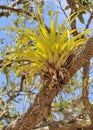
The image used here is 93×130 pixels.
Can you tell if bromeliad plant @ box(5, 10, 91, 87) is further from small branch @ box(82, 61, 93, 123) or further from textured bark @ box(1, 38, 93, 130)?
small branch @ box(82, 61, 93, 123)

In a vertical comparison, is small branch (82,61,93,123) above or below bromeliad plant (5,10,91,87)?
below

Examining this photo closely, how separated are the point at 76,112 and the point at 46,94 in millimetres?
1464

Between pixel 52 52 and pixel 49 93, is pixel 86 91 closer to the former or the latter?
pixel 49 93

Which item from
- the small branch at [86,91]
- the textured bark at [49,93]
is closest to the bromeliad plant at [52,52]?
the textured bark at [49,93]

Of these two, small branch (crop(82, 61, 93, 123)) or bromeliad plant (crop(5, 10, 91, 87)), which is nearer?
bromeliad plant (crop(5, 10, 91, 87))

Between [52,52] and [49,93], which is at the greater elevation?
[52,52]

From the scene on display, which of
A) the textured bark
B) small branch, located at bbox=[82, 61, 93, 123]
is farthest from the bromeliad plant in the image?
small branch, located at bbox=[82, 61, 93, 123]

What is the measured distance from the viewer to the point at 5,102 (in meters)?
6.05

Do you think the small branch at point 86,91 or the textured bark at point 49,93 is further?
the small branch at point 86,91

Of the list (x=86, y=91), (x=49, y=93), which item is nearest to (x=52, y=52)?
(x=49, y=93)

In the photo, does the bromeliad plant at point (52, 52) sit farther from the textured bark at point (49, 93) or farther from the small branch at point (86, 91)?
the small branch at point (86, 91)

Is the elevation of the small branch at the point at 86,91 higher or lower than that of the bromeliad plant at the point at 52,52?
lower

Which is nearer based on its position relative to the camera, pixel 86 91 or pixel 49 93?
pixel 49 93

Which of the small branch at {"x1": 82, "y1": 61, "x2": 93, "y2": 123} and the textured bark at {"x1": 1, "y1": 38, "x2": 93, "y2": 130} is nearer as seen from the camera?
the textured bark at {"x1": 1, "y1": 38, "x2": 93, "y2": 130}
